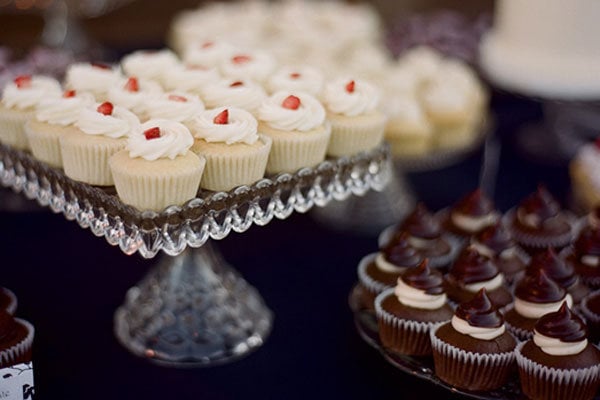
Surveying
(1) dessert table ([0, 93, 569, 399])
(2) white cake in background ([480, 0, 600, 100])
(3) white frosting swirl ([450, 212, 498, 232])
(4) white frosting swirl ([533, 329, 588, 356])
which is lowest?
(1) dessert table ([0, 93, 569, 399])

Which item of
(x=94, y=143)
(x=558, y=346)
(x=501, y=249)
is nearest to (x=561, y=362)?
(x=558, y=346)

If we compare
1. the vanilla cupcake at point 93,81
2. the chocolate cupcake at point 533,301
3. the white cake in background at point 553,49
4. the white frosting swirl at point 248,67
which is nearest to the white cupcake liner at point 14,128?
the vanilla cupcake at point 93,81

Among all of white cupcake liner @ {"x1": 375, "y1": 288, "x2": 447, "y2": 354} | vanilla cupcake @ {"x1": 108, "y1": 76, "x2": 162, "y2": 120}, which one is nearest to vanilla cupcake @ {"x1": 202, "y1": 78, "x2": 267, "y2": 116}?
vanilla cupcake @ {"x1": 108, "y1": 76, "x2": 162, "y2": 120}

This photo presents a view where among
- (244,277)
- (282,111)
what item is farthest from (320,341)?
(282,111)

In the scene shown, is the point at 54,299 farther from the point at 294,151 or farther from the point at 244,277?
the point at 294,151

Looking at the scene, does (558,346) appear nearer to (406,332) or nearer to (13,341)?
(406,332)

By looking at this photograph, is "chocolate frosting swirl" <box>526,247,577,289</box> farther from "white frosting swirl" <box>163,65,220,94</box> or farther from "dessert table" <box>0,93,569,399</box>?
"white frosting swirl" <box>163,65,220,94</box>

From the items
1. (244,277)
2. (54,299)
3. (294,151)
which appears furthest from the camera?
(244,277)
